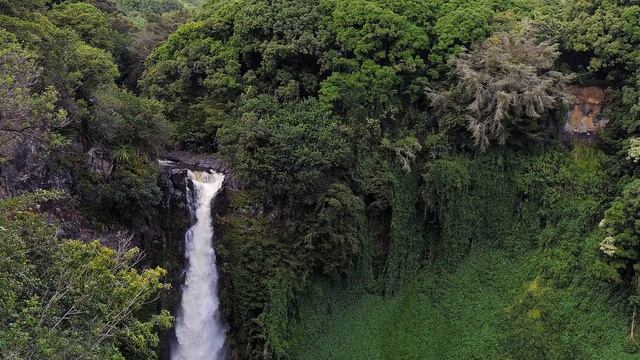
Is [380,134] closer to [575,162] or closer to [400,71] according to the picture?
[400,71]

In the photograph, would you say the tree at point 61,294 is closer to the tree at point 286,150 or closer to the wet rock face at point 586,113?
the tree at point 286,150

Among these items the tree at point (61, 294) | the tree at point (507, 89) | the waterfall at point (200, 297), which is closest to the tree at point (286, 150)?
the waterfall at point (200, 297)

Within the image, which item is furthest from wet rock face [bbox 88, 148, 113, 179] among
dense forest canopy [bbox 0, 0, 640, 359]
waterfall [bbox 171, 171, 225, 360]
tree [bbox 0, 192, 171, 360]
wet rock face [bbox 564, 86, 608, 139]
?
wet rock face [bbox 564, 86, 608, 139]

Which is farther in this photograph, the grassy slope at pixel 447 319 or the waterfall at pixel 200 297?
the grassy slope at pixel 447 319

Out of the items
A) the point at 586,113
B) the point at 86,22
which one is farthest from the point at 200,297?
the point at 586,113

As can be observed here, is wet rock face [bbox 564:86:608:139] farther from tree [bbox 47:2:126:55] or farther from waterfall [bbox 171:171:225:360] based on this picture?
tree [bbox 47:2:126:55]

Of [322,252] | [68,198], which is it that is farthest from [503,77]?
[68,198]
